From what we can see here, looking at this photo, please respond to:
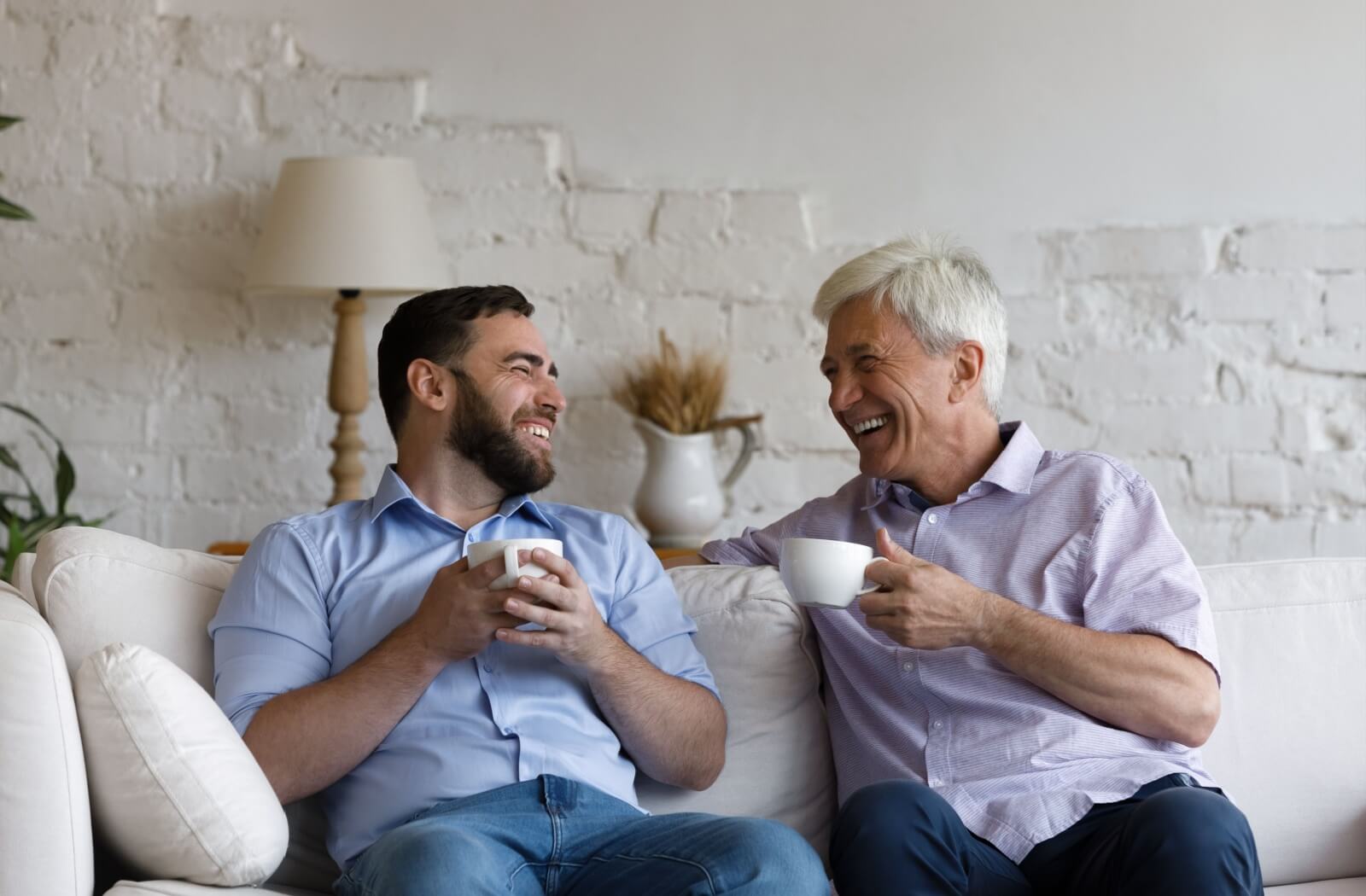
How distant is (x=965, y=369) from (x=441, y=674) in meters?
0.82

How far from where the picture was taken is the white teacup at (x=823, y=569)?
1.58m

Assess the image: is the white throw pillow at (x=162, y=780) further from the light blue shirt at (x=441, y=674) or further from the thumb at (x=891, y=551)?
the thumb at (x=891, y=551)

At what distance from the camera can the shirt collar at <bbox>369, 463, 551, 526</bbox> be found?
182cm

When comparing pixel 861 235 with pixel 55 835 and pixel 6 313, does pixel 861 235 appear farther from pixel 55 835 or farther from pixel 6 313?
pixel 55 835

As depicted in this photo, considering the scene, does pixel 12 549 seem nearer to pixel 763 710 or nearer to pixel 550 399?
pixel 550 399

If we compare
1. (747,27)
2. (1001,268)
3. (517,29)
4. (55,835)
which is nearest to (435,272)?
(517,29)

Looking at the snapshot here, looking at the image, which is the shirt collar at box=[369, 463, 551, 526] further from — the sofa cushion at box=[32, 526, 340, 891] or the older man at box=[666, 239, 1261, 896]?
the older man at box=[666, 239, 1261, 896]

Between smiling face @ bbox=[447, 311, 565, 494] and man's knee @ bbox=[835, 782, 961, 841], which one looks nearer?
man's knee @ bbox=[835, 782, 961, 841]

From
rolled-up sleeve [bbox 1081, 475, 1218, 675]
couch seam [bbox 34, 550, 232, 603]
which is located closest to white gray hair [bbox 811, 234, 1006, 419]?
rolled-up sleeve [bbox 1081, 475, 1218, 675]

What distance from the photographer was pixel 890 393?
74.8 inches

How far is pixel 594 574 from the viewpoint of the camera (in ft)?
5.99

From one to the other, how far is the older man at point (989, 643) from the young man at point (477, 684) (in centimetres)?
20

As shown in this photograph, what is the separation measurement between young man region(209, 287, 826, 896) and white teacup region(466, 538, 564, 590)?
0.4 inches

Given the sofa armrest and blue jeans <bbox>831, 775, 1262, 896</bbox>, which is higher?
the sofa armrest
